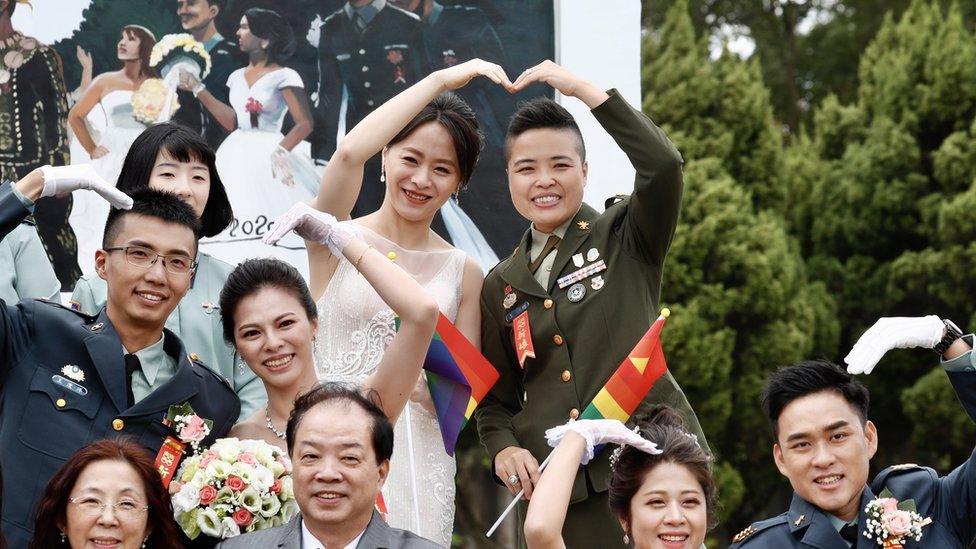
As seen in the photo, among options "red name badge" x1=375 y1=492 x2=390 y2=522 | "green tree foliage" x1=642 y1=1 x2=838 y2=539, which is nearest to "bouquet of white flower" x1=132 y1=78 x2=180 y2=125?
"red name badge" x1=375 y1=492 x2=390 y2=522

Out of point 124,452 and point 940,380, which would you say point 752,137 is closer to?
point 940,380

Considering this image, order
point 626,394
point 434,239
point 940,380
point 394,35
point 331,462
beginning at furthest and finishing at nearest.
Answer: point 940,380, point 394,35, point 434,239, point 626,394, point 331,462

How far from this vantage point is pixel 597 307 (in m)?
5.11

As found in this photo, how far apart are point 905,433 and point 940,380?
135 centimetres

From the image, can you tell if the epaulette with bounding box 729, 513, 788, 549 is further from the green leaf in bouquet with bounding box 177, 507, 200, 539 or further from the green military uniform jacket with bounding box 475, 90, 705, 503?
the green leaf in bouquet with bounding box 177, 507, 200, 539

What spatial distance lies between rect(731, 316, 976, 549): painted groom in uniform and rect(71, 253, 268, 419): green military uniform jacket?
2031 mm

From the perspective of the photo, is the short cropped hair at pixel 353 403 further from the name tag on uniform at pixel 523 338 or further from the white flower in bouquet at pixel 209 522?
the name tag on uniform at pixel 523 338

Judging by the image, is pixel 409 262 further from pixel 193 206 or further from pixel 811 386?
pixel 811 386

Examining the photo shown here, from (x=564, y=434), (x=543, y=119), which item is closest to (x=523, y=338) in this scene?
(x=564, y=434)

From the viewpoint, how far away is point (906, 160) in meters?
13.8

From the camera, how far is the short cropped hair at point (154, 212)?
461 centimetres

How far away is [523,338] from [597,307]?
0.32 meters

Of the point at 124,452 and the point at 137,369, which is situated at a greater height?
the point at 137,369

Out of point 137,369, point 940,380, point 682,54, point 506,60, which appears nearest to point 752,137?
point 682,54
